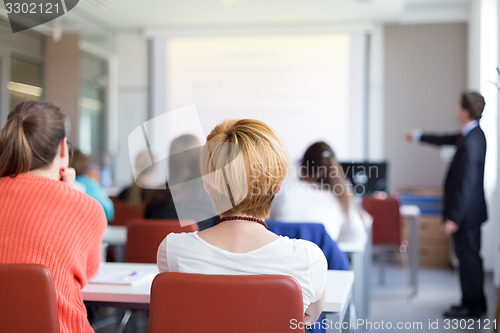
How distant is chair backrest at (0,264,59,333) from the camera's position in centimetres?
140

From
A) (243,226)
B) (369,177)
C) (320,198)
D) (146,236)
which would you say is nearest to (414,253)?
(369,177)

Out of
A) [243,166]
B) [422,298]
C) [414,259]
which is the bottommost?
[422,298]

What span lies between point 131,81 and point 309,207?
16.5 feet

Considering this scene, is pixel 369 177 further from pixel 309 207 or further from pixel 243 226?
pixel 243 226

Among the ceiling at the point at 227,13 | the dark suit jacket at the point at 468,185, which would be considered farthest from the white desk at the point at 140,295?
the ceiling at the point at 227,13

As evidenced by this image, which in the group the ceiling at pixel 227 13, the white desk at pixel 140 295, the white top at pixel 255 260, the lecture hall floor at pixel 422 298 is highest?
the ceiling at pixel 227 13

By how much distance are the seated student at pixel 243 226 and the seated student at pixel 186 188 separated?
1.28 m

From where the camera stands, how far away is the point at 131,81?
7.24m

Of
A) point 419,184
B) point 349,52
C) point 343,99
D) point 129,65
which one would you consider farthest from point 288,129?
point 129,65

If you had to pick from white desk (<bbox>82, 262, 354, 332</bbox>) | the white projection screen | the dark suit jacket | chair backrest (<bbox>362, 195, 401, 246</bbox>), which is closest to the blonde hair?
white desk (<bbox>82, 262, 354, 332</bbox>)

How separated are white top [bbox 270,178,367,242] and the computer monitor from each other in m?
2.47

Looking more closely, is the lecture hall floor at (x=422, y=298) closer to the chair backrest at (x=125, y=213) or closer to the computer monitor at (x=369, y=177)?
the computer monitor at (x=369, y=177)

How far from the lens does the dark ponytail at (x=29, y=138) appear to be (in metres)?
1.70

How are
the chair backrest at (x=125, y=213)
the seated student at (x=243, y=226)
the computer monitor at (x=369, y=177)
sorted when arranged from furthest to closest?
the computer monitor at (x=369, y=177), the chair backrest at (x=125, y=213), the seated student at (x=243, y=226)
